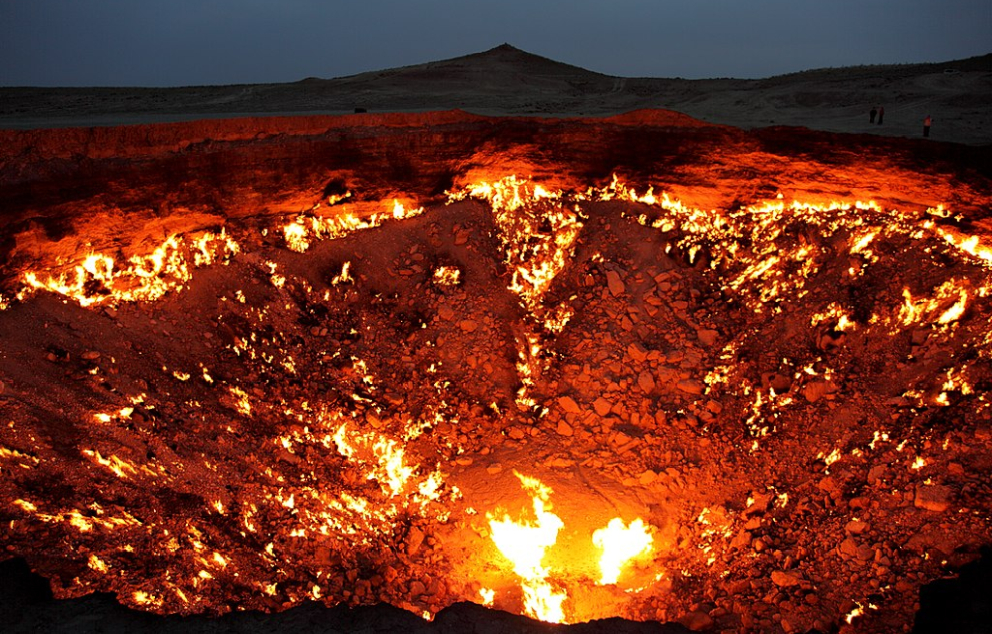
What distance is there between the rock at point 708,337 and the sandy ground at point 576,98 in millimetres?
2574

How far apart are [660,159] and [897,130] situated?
2.62m

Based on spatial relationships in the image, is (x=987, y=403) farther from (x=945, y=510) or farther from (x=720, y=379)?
(x=720, y=379)

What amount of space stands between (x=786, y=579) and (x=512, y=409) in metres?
2.81

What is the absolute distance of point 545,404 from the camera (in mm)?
6227

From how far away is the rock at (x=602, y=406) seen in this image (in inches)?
238

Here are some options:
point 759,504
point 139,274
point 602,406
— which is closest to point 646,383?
point 602,406

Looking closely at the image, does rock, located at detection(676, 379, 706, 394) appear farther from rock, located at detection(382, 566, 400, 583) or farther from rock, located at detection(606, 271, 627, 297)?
rock, located at detection(382, 566, 400, 583)

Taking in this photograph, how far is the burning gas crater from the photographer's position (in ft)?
16.4

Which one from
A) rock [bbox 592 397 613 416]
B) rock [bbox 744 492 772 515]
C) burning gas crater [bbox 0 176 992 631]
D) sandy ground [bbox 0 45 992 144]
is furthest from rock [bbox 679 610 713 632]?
sandy ground [bbox 0 45 992 144]

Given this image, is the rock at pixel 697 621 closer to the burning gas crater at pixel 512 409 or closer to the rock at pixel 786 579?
the burning gas crater at pixel 512 409

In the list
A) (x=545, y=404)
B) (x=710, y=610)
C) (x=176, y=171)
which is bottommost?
(x=710, y=610)

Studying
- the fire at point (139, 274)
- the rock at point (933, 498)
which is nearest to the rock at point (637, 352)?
the rock at point (933, 498)

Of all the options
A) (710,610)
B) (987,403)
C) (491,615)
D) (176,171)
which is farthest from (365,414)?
(987,403)

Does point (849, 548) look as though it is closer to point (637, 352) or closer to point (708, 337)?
point (708, 337)
